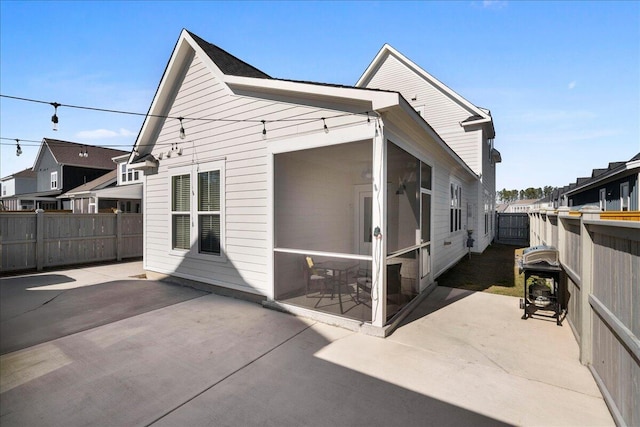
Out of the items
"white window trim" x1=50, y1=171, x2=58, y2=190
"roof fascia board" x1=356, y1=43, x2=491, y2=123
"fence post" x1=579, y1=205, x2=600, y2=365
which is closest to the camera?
"fence post" x1=579, y1=205, x2=600, y2=365

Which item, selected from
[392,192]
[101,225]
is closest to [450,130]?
[392,192]

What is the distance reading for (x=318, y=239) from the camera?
684 cm

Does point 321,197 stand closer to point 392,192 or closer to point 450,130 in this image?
point 392,192

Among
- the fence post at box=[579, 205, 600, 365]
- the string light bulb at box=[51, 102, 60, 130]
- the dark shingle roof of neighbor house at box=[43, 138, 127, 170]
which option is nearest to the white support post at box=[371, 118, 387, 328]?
the fence post at box=[579, 205, 600, 365]

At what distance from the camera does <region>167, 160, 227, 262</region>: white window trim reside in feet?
19.1

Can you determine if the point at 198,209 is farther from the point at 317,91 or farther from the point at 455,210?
the point at 455,210

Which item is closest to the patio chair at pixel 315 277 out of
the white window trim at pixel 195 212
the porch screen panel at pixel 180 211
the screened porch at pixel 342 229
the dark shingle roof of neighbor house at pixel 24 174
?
the screened porch at pixel 342 229

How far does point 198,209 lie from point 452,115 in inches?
430

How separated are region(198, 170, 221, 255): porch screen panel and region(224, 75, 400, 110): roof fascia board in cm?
184

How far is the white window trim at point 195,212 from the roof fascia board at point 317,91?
62.1 inches

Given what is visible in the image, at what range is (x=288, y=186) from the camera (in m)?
5.75

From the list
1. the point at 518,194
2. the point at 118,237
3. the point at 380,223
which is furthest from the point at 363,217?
the point at 518,194

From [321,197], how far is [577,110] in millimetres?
10058

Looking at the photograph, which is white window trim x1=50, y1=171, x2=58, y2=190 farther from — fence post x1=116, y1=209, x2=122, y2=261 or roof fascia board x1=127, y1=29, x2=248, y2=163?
roof fascia board x1=127, y1=29, x2=248, y2=163
